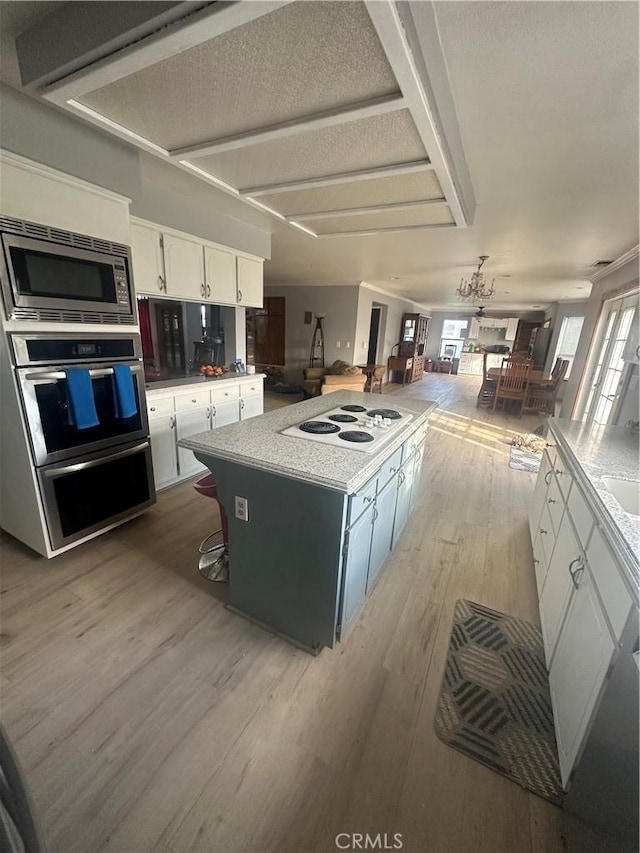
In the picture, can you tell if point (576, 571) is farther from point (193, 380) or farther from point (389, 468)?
point (193, 380)

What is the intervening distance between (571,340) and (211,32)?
31.6 ft

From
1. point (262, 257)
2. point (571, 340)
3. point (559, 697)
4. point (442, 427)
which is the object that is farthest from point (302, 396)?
point (571, 340)

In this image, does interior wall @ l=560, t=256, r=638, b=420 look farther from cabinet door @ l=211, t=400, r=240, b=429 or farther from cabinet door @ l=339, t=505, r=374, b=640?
cabinet door @ l=211, t=400, r=240, b=429

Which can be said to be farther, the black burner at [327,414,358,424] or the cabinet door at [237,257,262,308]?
the cabinet door at [237,257,262,308]

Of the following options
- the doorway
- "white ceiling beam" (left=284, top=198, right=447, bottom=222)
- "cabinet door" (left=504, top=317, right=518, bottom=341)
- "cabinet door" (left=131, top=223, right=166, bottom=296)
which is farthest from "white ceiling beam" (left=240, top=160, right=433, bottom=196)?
"cabinet door" (left=504, top=317, right=518, bottom=341)

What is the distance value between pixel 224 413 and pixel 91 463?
1465 millimetres

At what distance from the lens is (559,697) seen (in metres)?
1.34

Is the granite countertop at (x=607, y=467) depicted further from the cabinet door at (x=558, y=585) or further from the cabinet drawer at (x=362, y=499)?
the cabinet drawer at (x=362, y=499)

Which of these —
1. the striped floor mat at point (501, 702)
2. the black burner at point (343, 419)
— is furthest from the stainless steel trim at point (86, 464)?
the striped floor mat at point (501, 702)

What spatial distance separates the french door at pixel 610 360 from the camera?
3592mm

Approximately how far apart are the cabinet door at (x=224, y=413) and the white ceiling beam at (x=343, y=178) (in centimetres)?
192

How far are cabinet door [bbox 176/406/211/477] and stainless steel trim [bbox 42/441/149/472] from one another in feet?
1.83

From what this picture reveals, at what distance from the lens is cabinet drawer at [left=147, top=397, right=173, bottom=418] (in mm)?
2699

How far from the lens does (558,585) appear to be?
1.63 m
